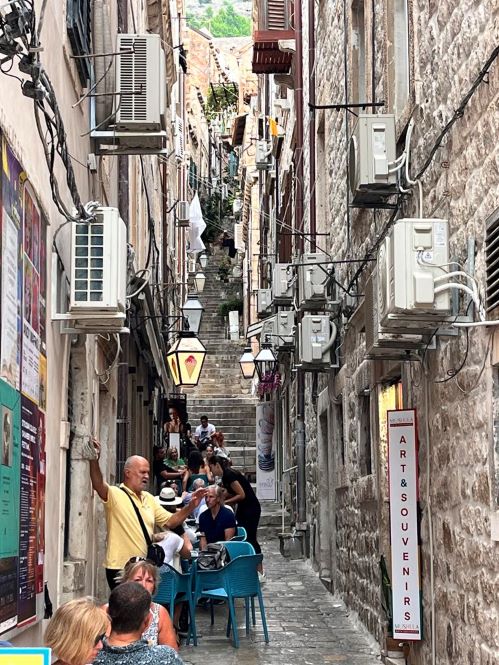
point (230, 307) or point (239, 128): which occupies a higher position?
point (239, 128)

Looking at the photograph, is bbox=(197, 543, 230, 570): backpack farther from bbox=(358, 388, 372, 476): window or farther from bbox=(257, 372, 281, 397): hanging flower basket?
bbox=(257, 372, 281, 397): hanging flower basket

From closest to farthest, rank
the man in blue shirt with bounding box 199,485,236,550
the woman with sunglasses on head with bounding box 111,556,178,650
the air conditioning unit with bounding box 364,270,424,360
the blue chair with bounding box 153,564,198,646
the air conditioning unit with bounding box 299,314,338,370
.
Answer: the woman with sunglasses on head with bounding box 111,556,178,650 → the air conditioning unit with bounding box 364,270,424,360 → the blue chair with bounding box 153,564,198,646 → the man in blue shirt with bounding box 199,485,236,550 → the air conditioning unit with bounding box 299,314,338,370

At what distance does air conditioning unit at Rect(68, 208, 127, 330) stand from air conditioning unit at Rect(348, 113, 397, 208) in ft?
6.79

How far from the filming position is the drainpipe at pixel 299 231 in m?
20.0

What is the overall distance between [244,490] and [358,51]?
17.9 feet

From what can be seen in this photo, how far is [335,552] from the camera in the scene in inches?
589

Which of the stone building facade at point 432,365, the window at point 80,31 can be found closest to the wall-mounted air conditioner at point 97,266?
the window at point 80,31

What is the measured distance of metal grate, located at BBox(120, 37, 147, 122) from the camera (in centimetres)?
944

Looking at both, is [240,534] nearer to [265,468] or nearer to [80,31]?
[80,31]

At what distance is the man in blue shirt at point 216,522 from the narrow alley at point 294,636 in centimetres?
91

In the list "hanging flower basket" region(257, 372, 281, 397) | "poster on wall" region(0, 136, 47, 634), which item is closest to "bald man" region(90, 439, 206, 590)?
"poster on wall" region(0, 136, 47, 634)

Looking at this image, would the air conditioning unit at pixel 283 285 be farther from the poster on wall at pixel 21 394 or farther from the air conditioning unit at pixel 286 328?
the poster on wall at pixel 21 394

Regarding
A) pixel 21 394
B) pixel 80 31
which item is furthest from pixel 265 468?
pixel 21 394

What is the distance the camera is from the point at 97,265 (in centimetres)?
775
